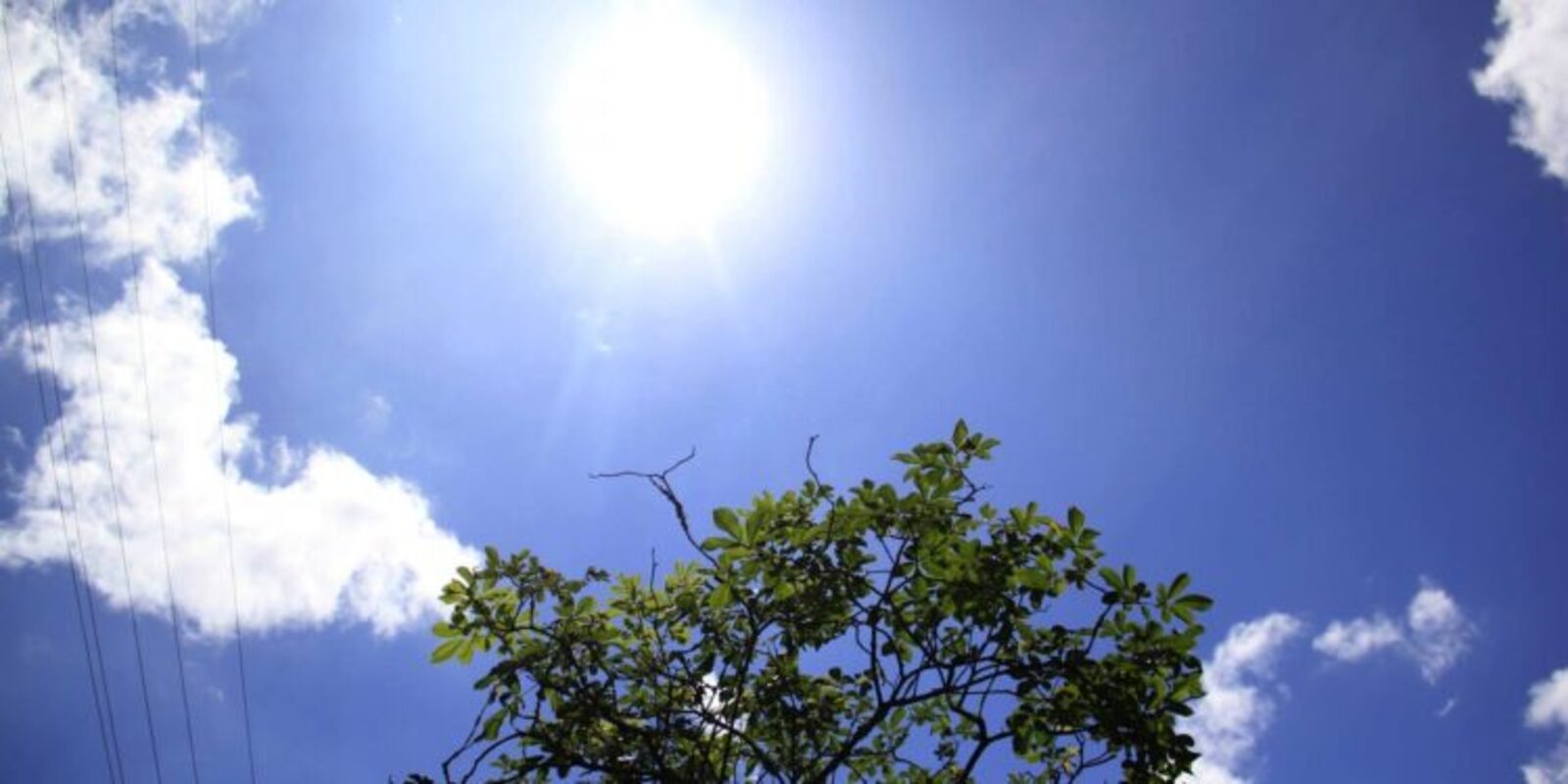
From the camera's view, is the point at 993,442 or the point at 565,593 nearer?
A: the point at 993,442

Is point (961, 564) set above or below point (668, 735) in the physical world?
above

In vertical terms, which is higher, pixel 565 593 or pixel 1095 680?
pixel 565 593

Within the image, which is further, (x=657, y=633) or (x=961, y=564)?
(x=657, y=633)

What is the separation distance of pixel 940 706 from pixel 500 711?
10.4ft

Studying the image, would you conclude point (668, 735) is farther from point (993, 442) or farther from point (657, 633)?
point (993, 442)

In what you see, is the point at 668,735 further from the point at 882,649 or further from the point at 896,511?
the point at 896,511

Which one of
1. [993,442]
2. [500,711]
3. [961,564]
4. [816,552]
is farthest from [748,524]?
[500,711]

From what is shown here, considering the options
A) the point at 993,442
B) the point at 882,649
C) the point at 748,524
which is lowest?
the point at 882,649

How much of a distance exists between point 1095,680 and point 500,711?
11.6 ft

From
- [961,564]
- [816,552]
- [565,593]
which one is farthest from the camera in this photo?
[565,593]

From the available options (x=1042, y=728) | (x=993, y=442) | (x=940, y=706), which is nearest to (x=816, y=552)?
(x=993, y=442)

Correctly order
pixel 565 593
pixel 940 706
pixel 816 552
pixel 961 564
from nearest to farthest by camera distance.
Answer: pixel 961 564 → pixel 816 552 → pixel 565 593 → pixel 940 706

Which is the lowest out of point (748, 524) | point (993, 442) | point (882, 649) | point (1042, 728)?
point (1042, 728)

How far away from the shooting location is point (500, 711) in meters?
4.55
